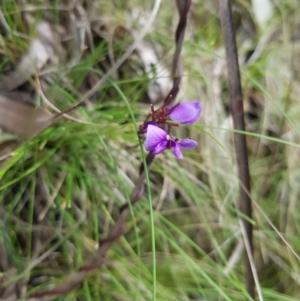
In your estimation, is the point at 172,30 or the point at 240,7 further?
the point at 240,7

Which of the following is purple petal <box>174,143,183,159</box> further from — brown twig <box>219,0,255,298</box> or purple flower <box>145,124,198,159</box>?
brown twig <box>219,0,255,298</box>

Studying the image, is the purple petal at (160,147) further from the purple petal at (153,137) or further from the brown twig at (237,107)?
the brown twig at (237,107)

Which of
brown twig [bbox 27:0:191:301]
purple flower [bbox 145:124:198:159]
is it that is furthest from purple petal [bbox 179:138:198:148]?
brown twig [bbox 27:0:191:301]

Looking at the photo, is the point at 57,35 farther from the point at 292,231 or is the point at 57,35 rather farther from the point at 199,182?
the point at 292,231

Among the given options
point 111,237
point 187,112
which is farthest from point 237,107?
point 111,237

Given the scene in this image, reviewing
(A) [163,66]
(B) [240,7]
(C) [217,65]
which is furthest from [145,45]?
(B) [240,7]

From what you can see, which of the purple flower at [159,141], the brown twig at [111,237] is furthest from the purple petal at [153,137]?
the brown twig at [111,237]
